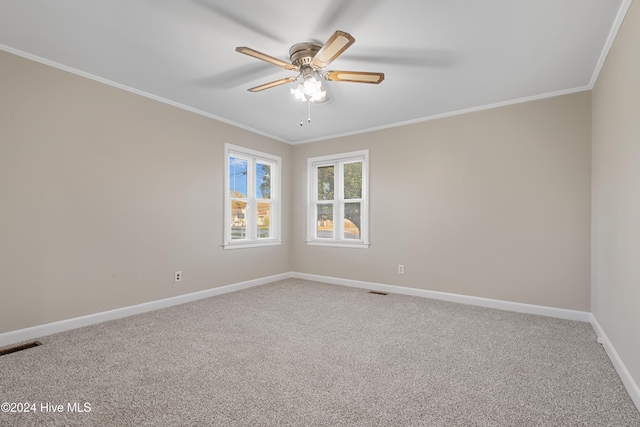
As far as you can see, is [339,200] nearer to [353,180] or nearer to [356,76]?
[353,180]

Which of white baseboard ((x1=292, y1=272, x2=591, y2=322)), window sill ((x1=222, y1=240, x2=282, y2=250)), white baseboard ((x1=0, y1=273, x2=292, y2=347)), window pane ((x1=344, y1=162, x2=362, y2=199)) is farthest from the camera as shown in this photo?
window pane ((x1=344, y1=162, x2=362, y2=199))

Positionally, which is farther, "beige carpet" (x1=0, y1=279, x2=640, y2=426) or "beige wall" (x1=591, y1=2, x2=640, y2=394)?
"beige wall" (x1=591, y1=2, x2=640, y2=394)

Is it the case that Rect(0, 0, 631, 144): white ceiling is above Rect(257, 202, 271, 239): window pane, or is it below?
above

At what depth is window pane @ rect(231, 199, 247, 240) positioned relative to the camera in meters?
4.57

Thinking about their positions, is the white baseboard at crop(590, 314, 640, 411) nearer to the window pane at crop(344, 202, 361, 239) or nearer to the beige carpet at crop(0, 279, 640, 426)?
the beige carpet at crop(0, 279, 640, 426)

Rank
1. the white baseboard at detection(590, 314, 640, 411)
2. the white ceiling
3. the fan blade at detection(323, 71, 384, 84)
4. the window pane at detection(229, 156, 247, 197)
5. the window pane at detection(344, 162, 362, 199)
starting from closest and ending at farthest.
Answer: the white baseboard at detection(590, 314, 640, 411)
the white ceiling
the fan blade at detection(323, 71, 384, 84)
the window pane at detection(229, 156, 247, 197)
the window pane at detection(344, 162, 362, 199)

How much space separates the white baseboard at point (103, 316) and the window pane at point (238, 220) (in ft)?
2.42

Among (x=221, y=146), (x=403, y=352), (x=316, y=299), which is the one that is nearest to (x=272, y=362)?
(x=403, y=352)

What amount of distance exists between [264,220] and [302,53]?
3.13 m

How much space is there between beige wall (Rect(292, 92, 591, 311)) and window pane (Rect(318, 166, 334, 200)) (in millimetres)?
616

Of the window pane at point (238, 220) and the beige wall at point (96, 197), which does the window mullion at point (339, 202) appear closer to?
the window pane at point (238, 220)

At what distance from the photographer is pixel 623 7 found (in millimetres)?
1943

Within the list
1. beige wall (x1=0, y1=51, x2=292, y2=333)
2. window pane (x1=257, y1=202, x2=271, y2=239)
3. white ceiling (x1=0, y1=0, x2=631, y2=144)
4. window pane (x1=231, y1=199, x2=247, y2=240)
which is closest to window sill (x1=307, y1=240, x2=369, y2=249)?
window pane (x1=257, y1=202, x2=271, y2=239)

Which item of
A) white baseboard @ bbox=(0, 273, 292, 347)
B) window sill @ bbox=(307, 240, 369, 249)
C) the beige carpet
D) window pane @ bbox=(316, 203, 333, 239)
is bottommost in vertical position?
the beige carpet
